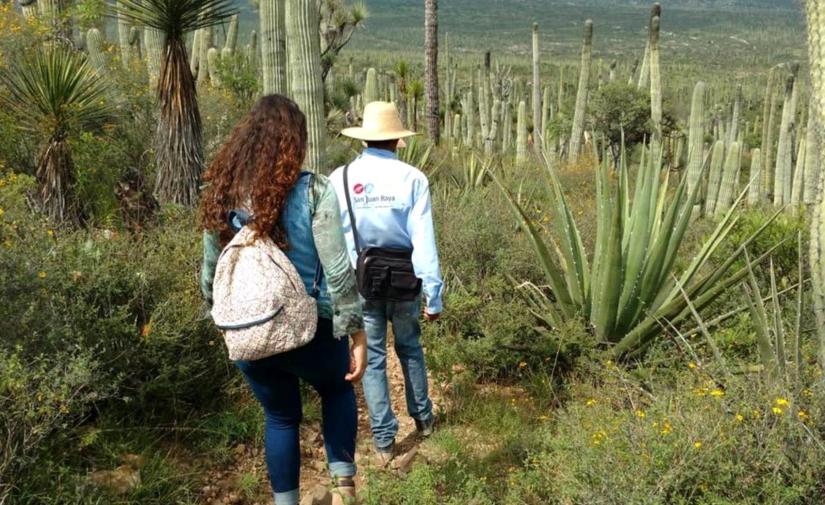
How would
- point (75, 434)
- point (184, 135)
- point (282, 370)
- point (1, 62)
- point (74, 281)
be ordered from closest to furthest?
1. point (282, 370)
2. point (75, 434)
3. point (74, 281)
4. point (184, 135)
5. point (1, 62)

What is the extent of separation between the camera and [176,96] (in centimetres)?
656

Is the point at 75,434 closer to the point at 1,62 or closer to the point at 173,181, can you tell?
the point at 173,181

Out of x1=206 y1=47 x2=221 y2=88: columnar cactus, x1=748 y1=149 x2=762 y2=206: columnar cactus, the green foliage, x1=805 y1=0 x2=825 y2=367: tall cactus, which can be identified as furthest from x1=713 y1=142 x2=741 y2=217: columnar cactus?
x1=805 y1=0 x2=825 y2=367: tall cactus

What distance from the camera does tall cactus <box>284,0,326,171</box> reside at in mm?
6000

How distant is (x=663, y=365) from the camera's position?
14.6 feet

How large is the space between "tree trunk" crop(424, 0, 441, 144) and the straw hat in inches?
411

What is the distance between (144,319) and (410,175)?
1.61 meters

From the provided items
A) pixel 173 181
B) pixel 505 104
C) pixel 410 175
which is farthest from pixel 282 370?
pixel 505 104

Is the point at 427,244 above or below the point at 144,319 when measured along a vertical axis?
above

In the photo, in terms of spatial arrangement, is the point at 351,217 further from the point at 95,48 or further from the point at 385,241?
the point at 95,48

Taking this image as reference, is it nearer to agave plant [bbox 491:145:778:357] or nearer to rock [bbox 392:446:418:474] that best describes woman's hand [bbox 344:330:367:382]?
rock [bbox 392:446:418:474]

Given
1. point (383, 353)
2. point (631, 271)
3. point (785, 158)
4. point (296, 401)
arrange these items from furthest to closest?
point (785, 158) → point (631, 271) → point (383, 353) → point (296, 401)

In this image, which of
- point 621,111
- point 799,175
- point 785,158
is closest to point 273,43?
point 799,175

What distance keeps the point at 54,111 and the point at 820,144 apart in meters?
5.36
